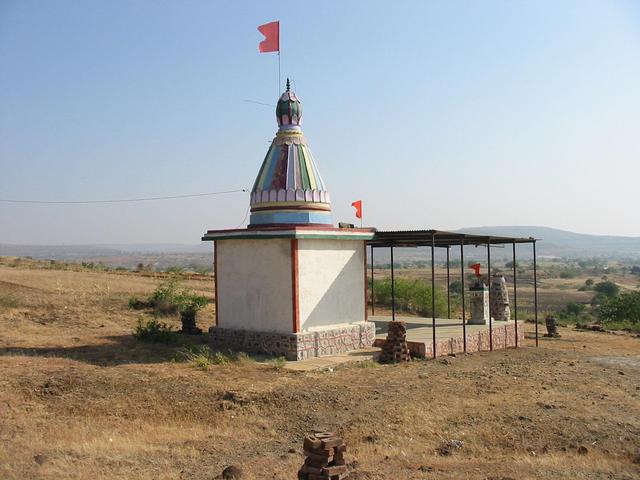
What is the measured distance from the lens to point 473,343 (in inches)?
723

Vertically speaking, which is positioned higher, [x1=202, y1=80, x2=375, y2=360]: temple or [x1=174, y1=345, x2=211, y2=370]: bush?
[x1=202, y1=80, x2=375, y2=360]: temple

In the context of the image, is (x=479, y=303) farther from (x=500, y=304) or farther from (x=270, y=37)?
(x=270, y=37)

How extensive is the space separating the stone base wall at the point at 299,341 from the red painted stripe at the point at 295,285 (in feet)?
1.01

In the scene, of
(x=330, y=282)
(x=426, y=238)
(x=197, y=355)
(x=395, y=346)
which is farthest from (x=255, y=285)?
(x=426, y=238)

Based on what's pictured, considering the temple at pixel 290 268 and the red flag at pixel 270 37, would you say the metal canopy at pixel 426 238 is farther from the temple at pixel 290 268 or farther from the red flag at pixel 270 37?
the red flag at pixel 270 37

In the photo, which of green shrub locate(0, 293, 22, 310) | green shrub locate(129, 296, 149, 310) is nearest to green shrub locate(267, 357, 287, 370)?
green shrub locate(129, 296, 149, 310)

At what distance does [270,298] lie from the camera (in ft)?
51.8

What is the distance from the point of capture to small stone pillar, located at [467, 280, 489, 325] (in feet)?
69.1

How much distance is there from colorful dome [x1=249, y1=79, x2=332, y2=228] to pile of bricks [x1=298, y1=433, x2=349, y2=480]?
9620mm

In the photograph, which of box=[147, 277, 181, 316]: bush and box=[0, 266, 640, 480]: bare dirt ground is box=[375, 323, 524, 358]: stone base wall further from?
box=[147, 277, 181, 316]: bush

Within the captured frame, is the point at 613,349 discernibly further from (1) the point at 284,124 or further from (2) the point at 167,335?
(2) the point at 167,335

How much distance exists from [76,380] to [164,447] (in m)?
3.94

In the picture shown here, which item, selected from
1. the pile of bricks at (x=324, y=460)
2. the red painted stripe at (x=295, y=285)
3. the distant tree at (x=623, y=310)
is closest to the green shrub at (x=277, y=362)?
the red painted stripe at (x=295, y=285)

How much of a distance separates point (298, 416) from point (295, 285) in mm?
4833
